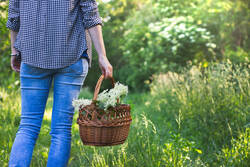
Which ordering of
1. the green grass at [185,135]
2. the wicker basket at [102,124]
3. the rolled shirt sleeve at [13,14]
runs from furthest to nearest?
the green grass at [185,135]
the rolled shirt sleeve at [13,14]
the wicker basket at [102,124]

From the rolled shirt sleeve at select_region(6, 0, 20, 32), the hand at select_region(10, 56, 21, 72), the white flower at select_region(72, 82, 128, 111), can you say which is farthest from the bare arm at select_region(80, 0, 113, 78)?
the hand at select_region(10, 56, 21, 72)

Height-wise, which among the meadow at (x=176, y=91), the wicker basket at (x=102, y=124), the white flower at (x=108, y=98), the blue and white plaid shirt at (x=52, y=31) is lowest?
the meadow at (x=176, y=91)

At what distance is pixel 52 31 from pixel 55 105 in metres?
0.44

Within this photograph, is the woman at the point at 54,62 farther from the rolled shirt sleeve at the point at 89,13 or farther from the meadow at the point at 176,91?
the meadow at the point at 176,91

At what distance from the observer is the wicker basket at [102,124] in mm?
1817

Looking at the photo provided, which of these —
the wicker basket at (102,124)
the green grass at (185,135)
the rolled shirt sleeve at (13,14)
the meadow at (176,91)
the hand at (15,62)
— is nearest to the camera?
the wicker basket at (102,124)

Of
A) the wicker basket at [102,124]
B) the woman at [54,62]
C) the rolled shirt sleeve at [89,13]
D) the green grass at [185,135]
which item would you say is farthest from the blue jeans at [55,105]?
the green grass at [185,135]

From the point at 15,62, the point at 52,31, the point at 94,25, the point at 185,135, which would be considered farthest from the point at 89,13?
the point at 185,135

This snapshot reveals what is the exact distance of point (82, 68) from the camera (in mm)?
1882

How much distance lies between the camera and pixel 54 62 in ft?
6.07

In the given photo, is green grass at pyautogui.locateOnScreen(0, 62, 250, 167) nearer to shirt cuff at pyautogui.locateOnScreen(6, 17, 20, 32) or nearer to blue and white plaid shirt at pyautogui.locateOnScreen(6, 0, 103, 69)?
blue and white plaid shirt at pyautogui.locateOnScreen(6, 0, 103, 69)

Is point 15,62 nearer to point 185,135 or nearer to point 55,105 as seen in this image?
point 55,105

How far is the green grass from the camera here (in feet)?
7.68

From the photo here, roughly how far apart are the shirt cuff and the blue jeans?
31 cm
